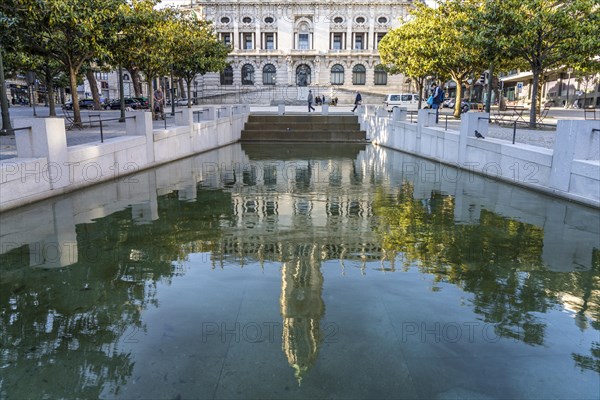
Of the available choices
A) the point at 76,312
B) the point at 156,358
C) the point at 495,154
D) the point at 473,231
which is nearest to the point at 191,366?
the point at 156,358

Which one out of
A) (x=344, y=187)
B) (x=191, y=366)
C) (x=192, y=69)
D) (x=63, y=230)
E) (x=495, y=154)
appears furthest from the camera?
(x=192, y=69)

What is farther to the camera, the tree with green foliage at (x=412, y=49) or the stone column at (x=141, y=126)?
the tree with green foliage at (x=412, y=49)

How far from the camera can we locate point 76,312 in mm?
4887

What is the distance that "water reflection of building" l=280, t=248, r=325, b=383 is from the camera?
4.09 metres

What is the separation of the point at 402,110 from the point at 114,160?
1404cm

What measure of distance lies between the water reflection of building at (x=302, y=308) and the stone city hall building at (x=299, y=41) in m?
72.6

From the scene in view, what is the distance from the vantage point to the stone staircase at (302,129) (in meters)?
27.5

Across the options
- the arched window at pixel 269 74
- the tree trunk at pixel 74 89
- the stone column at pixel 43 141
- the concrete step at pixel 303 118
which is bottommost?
the concrete step at pixel 303 118

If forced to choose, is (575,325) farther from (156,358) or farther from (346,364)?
(156,358)

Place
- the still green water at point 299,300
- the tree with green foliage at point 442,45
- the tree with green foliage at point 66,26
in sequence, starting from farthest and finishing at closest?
the tree with green foliage at point 442,45 < the tree with green foliage at point 66,26 < the still green water at point 299,300

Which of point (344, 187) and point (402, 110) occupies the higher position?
point (402, 110)

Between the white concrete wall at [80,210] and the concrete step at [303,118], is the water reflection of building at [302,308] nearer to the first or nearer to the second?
the white concrete wall at [80,210]

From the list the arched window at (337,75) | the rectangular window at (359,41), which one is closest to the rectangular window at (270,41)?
the arched window at (337,75)

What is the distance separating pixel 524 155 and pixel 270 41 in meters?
73.1
